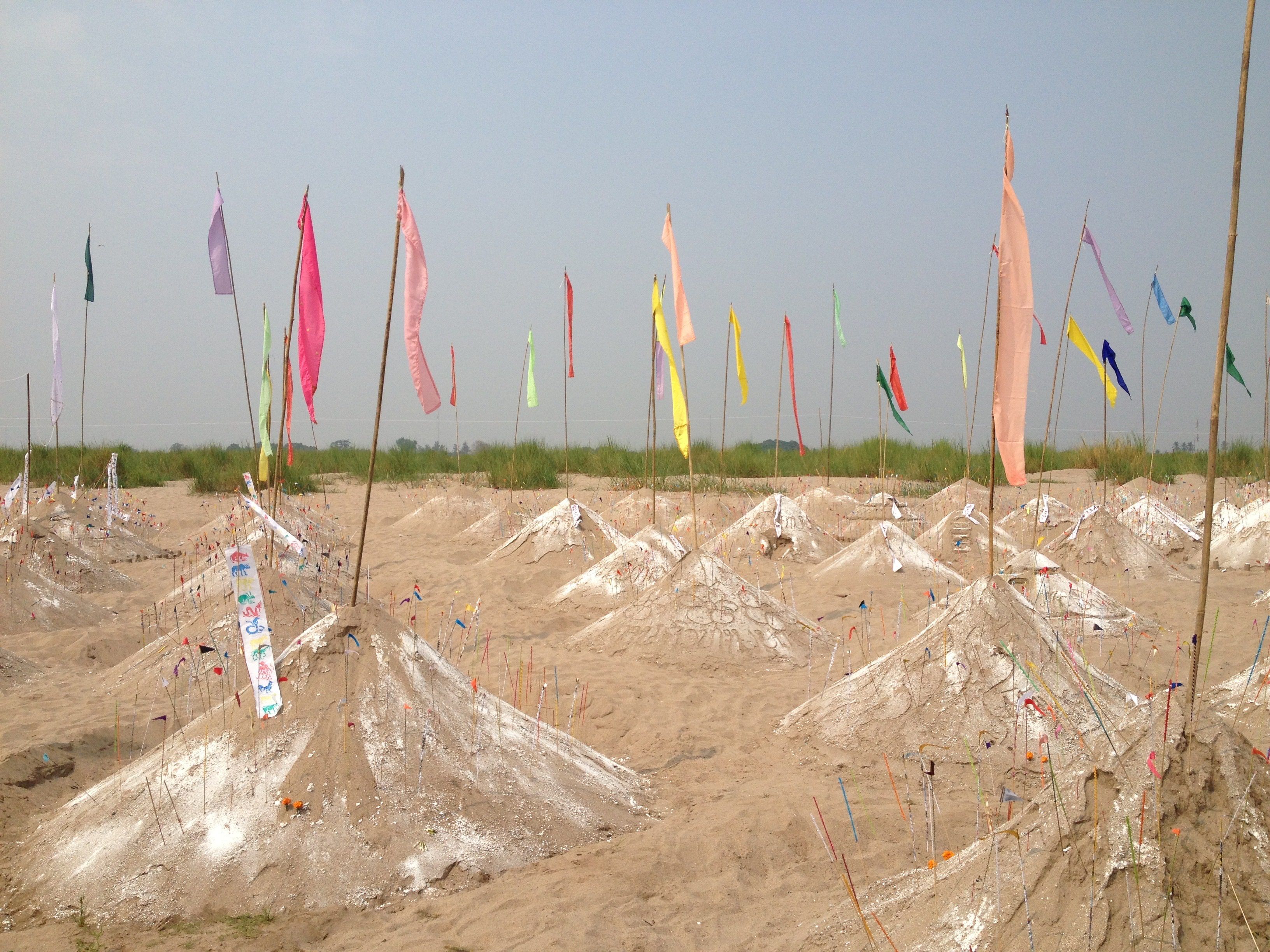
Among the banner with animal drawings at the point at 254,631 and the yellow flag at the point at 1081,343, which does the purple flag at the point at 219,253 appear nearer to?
the banner with animal drawings at the point at 254,631

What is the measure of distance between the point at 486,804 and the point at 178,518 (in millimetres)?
12327

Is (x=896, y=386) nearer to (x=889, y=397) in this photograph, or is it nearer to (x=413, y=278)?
(x=889, y=397)

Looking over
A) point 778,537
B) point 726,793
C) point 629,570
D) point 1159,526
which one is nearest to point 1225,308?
point 726,793

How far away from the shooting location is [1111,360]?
9.17 metres

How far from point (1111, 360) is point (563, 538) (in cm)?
585

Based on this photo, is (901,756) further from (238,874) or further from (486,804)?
(238,874)

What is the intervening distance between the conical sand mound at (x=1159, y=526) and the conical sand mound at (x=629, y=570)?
5.48m

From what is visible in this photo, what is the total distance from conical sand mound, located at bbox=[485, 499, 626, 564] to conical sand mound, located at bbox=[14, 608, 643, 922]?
566 cm

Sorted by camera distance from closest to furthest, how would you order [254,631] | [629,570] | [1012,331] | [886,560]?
[254,631] < [1012,331] < [629,570] < [886,560]

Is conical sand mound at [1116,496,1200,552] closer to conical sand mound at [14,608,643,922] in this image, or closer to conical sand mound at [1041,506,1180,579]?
conical sand mound at [1041,506,1180,579]

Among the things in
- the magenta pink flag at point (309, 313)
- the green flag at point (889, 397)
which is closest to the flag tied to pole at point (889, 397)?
the green flag at point (889, 397)

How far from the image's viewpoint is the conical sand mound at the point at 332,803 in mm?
3203

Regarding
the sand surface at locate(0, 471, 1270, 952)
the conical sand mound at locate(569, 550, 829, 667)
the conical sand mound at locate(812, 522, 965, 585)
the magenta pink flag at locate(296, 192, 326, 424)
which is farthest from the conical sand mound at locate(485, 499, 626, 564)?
the magenta pink flag at locate(296, 192, 326, 424)

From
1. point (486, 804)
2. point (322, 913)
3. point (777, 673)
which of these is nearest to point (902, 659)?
point (777, 673)
